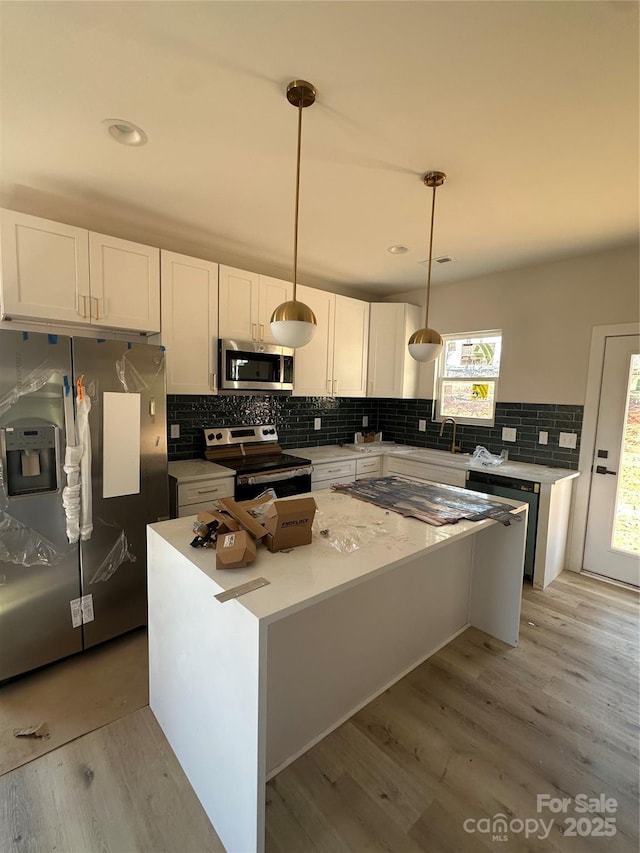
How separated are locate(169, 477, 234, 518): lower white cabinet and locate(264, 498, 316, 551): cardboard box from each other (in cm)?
133

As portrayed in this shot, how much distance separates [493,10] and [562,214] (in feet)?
5.15

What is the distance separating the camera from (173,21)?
1.16 metres

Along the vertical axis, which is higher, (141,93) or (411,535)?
(141,93)

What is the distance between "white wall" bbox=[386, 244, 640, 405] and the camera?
288 centimetres

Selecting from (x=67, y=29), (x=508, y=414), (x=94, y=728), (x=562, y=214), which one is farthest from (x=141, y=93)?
(x=508, y=414)

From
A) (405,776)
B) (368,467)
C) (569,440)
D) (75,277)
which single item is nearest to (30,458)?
(75,277)

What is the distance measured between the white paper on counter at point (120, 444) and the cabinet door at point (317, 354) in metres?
1.62

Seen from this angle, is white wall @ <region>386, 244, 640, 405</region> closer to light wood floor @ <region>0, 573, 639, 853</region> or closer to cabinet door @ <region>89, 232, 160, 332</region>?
light wood floor @ <region>0, 573, 639, 853</region>

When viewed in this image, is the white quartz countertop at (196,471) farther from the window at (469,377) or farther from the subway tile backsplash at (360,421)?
the window at (469,377)

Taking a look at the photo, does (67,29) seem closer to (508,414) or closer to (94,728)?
(94,728)

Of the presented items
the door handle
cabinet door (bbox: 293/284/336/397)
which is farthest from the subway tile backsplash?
cabinet door (bbox: 293/284/336/397)

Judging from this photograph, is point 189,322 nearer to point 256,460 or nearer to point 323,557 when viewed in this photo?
point 256,460

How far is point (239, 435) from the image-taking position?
3365 mm

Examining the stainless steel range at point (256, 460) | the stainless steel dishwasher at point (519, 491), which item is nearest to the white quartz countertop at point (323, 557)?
the stainless steel range at point (256, 460)
